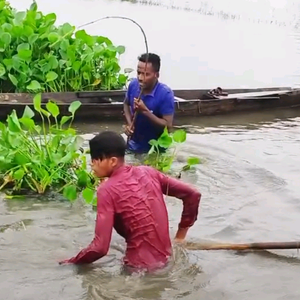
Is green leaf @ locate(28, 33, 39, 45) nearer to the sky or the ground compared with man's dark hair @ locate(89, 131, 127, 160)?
nearer to the sky

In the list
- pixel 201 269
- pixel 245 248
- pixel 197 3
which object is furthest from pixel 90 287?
pixel 197 3

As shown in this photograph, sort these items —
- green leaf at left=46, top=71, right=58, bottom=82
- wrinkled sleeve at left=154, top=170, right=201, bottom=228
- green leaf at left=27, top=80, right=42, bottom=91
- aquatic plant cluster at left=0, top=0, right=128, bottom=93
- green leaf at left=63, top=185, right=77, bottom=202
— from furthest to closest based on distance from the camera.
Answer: aquatic plant cluster at left=0, top=0, right=128, bottom=93 → green leaf at left=46, top=71, right=58, bottom=82 → green leaf at left=27, top=80, right=42, bottom=91 → green leaf at left=63, top=185, right=77, bottom=202 → wrinkled sleeve at left=154, top=170, right=201, bottom=228

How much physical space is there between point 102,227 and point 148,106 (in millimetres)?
2897

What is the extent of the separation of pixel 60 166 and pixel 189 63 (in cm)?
966

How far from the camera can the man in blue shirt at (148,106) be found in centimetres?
583

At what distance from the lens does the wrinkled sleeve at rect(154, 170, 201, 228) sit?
12.1 ft

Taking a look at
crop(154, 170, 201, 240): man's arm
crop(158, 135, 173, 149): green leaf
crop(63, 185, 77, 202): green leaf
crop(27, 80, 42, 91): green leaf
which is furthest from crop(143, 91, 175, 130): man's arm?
crop(154, 170, 201, 240): man's arm

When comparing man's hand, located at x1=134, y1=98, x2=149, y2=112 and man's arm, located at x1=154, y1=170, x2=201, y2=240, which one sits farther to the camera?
man's hand, located at x1=134, y1=98, x2=149, y2=112

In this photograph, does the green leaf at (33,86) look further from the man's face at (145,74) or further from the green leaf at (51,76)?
the man's face at (145,74)

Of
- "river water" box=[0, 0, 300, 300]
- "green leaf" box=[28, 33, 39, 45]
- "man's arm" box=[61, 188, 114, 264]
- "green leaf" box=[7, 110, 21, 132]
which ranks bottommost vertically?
"river water" box=[0, 0, 300, 300]

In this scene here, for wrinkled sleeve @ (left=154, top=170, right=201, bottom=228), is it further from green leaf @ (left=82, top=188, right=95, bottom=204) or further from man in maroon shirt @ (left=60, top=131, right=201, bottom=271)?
green leaf @ (left=82, top=188, right=95, bottom=204)

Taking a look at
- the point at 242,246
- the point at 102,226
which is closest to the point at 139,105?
the point at 242,246

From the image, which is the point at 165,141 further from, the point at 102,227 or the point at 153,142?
the point at 102,227

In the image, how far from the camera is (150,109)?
608cm
